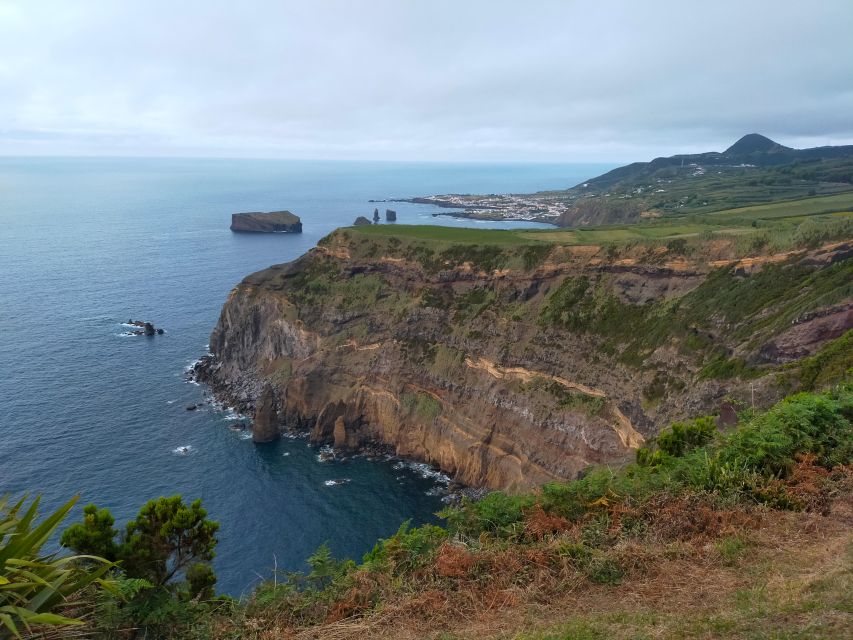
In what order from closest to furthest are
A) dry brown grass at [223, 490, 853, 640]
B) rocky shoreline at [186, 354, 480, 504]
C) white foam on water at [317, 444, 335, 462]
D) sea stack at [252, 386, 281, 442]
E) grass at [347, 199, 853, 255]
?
1. dry brown grass at [223, 490, 853, 640]
2. rocky shoreline at [186, 354, 480, 504]
3. white foam on water at [317, 444, 335, 462]
4. sea stack at [252, 386, 281, 442]
5. grass at [347, 199, 853, 255]

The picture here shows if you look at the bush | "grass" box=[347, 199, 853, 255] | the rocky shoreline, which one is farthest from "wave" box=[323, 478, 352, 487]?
the bush

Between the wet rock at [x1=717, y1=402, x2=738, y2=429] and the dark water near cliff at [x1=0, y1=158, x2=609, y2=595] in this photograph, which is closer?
the wet rock at [x1=717, y1=402, x2=738, y2=429]

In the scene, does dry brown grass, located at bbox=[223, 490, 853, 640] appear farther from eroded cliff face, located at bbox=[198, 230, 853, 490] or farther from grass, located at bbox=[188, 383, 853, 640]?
eroded cliff face, located at bbox=[198, 230, 853, 490]

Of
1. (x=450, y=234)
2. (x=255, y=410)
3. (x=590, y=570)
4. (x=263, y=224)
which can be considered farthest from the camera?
(x=263, y=224)

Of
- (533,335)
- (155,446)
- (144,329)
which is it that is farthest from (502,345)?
(144,329)

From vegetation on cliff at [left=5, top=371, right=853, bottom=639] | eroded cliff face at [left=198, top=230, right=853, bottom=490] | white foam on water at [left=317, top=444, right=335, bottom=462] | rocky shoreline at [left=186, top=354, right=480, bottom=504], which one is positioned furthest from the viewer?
white foam on water at [left=317, top=444, right=335, bottom=462]

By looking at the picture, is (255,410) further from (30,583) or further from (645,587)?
(645,587)
